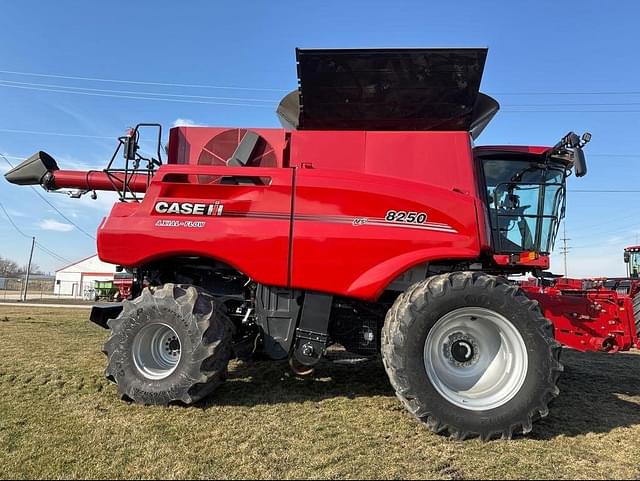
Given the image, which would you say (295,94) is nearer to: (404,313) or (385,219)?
(385,219)

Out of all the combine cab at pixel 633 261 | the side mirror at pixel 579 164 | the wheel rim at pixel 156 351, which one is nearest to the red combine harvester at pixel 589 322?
the side mirror at pixel 579 164

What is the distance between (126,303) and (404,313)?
8.77ft

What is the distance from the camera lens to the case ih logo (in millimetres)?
4676

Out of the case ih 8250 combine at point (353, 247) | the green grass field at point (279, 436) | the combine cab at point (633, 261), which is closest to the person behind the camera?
the green grass field at point (279, 436)

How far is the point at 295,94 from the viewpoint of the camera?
17.2ft

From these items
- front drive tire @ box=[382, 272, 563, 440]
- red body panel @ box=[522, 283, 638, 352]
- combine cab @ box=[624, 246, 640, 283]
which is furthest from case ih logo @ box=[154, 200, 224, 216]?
combine cab @ box=[624, 246, 640, 283]

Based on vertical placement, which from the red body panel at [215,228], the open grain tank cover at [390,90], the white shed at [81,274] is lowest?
the white shed at [81,274]

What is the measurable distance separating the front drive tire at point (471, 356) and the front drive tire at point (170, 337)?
1.60 meters

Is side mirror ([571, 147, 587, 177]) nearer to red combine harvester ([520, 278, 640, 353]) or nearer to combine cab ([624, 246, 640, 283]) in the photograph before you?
red combine harvester ([520, 278, 640, 353])

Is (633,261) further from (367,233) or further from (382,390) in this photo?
(367,233)

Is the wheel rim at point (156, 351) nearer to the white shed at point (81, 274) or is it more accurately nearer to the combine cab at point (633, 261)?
the combine cab at point (633, 261)

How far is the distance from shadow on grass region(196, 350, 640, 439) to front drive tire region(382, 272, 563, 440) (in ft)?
1.31

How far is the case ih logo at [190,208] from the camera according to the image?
15.3ft

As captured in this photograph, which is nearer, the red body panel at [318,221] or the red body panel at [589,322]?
the red body panel at [318,221]
